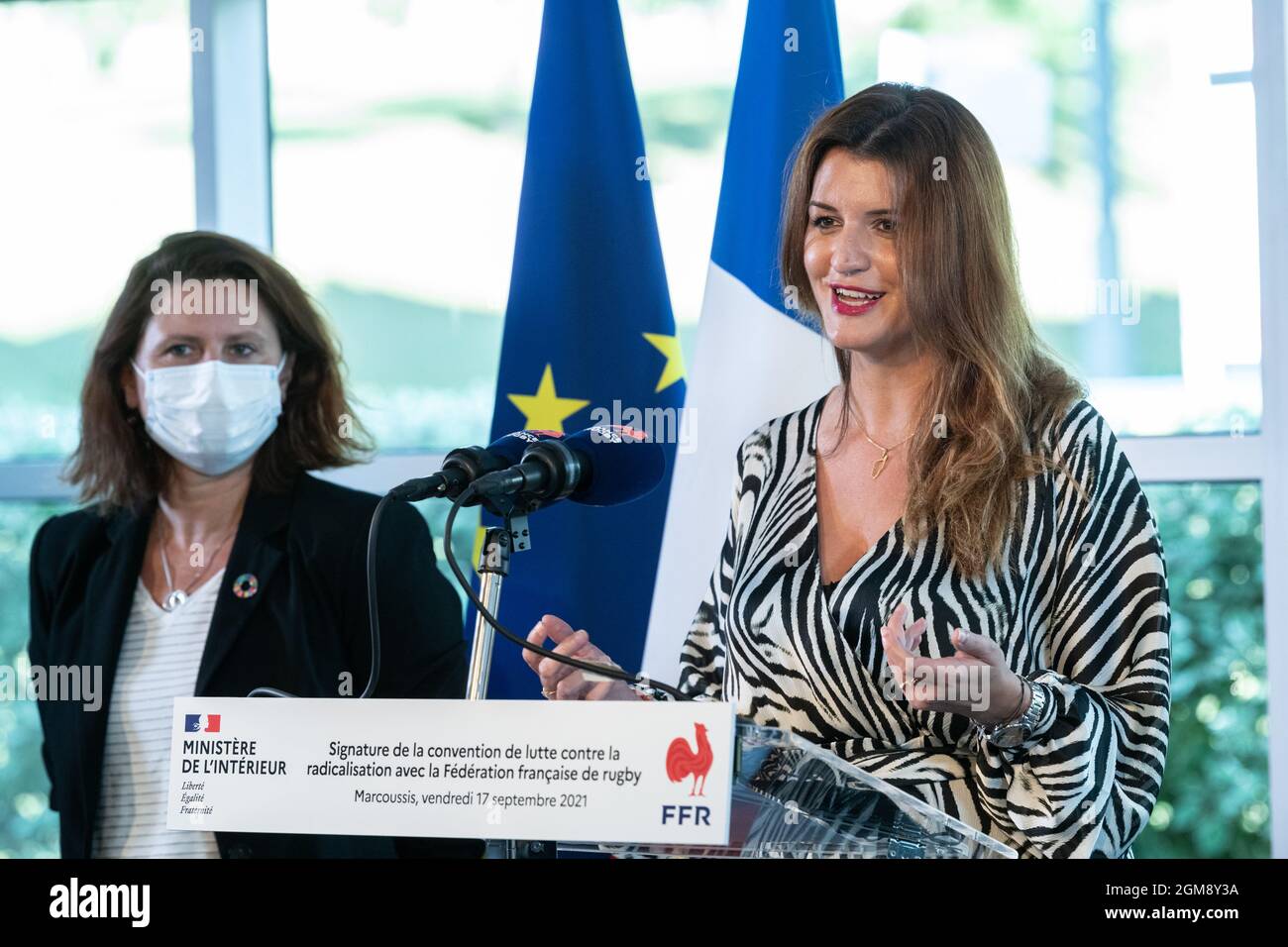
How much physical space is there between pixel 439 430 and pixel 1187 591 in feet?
6.45

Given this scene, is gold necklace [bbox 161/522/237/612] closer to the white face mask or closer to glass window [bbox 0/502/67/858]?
the white face mask

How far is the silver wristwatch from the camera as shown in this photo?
163 centimetres

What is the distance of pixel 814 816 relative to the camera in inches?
55.6

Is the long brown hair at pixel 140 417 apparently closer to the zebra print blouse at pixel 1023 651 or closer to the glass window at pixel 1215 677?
the zebra print blouse at pixel 1023 651

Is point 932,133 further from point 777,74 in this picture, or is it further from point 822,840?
point 822,840

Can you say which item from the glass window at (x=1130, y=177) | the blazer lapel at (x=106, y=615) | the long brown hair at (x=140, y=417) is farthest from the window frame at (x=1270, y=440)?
the blazer lapel at (x=106, y=615)

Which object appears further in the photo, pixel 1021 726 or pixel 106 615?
pixel 106 615

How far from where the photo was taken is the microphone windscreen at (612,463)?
1.57 metres

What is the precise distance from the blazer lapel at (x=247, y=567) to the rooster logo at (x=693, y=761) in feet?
5.12

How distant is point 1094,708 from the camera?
175cm

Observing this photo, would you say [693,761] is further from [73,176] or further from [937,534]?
[73,176]

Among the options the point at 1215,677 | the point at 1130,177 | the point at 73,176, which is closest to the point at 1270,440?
the point at 1215,677

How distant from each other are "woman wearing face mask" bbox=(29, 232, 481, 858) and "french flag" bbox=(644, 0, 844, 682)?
55 cm

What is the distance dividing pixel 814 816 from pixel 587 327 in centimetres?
183
